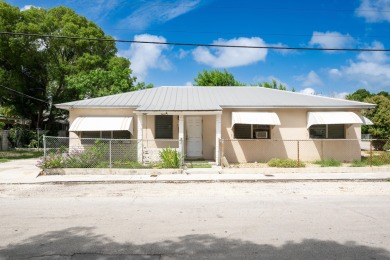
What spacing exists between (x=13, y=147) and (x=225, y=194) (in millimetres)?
22901

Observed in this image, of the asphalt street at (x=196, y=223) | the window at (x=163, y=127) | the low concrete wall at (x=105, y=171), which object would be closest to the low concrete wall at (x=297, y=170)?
the low concrete wall at (x=105, y=171)

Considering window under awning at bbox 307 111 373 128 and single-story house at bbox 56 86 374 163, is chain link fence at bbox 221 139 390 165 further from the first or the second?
window under awning at bbox 307 111 373 128

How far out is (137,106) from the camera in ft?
47.1

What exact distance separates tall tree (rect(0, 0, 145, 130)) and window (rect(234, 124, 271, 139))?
1218cm

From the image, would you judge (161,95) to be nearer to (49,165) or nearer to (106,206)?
(49,165)

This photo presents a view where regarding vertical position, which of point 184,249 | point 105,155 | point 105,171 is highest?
point 105,155

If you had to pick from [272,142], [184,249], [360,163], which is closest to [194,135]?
[272,142]

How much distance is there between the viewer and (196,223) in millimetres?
5441

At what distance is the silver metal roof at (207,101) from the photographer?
557 inches

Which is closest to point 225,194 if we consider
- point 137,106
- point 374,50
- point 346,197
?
point 346,197

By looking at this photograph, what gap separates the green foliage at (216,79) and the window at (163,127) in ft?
71.6

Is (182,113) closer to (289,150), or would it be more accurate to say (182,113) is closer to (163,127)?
(163,127)

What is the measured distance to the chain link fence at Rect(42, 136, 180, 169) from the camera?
38.9 feet

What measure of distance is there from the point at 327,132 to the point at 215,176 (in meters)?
7.21
